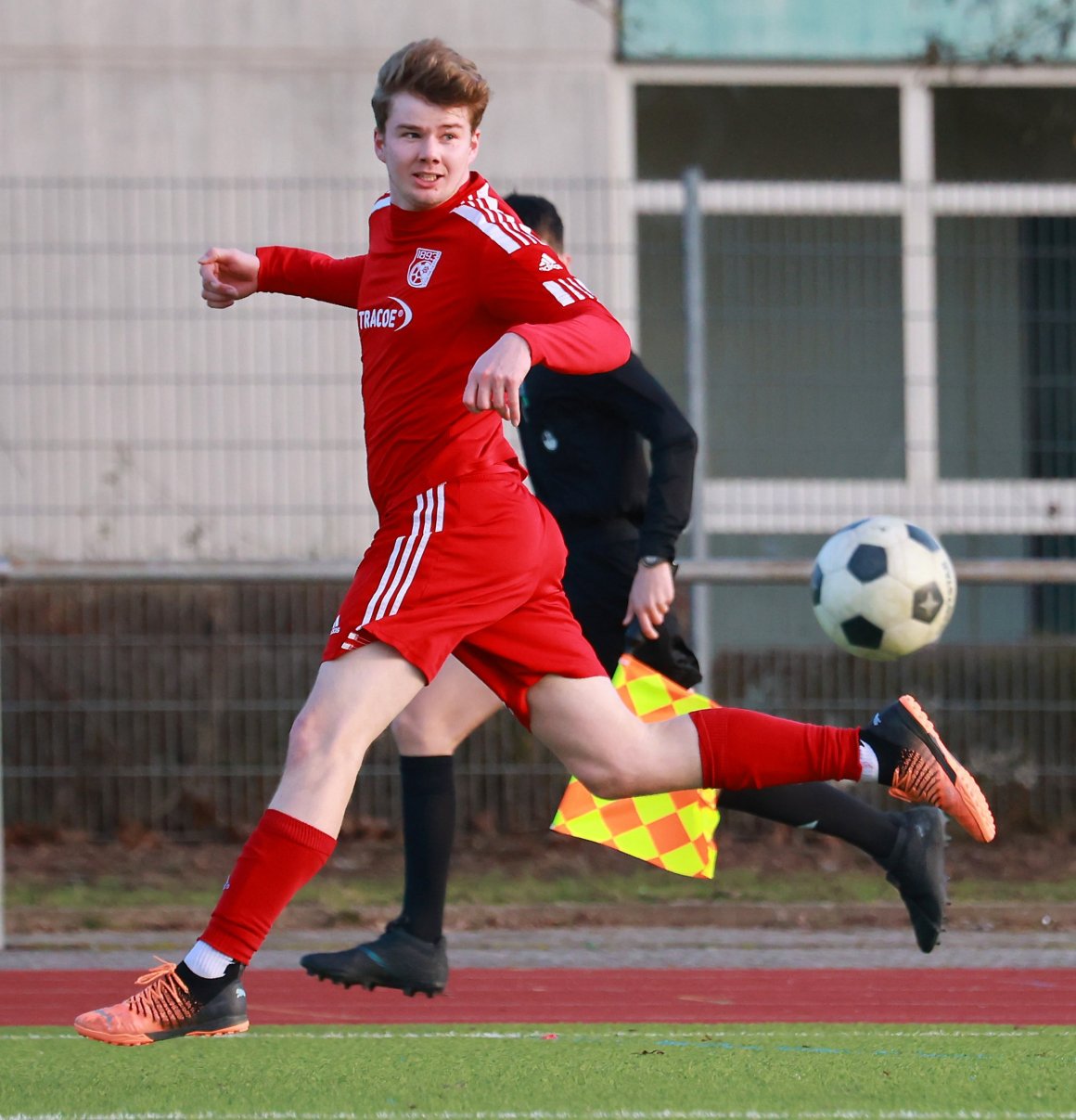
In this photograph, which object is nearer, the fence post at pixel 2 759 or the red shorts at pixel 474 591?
the red shorts at pixel 474 591

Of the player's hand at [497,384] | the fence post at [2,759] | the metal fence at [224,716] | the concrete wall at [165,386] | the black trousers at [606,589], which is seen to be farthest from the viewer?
the metal fence at [224,716]

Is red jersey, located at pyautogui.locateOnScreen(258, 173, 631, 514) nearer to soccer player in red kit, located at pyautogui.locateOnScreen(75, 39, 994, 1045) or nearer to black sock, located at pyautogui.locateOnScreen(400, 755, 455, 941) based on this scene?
soccer player in red kit, located at pyautogui.locateOnScreen(75, 39, 994, 1045)

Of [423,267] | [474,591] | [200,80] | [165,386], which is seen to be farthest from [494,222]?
[200,80]

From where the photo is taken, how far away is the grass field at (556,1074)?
3.60 metres

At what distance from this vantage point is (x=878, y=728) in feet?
13.8

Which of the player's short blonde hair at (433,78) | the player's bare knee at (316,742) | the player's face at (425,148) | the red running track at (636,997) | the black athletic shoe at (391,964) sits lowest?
the red running track at (636,997)

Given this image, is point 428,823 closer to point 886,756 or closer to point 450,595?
point 450,595

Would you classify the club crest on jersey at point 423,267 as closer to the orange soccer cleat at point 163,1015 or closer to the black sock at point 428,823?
the black sock at point 428,823

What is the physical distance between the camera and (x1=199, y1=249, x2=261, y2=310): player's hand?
4.39 m

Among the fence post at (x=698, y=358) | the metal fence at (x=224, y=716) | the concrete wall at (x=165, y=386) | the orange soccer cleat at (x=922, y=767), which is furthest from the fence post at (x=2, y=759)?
the orange soccer cleat at (x=922, y=767)

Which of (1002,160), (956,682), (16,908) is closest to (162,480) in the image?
(16,908)

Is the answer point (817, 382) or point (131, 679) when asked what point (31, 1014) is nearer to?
point (131, 679)

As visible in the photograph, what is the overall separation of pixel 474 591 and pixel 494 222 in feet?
2.49

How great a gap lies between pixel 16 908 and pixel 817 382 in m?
3.69
